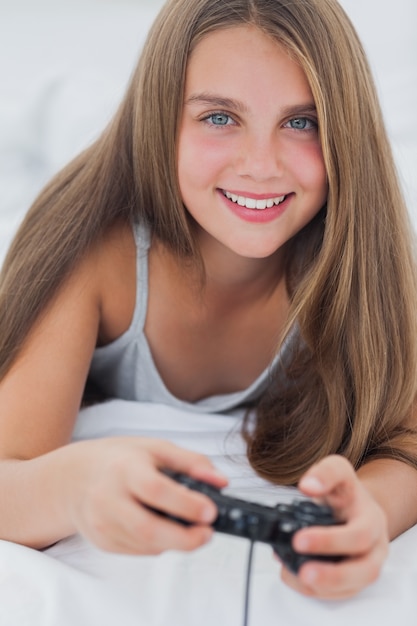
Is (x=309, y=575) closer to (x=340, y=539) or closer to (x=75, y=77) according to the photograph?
(x=340, y=539)

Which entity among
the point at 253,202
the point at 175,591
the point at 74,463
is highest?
the point at 253,202

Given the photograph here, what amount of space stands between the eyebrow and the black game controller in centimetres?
46

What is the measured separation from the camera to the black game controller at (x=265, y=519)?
632 mm

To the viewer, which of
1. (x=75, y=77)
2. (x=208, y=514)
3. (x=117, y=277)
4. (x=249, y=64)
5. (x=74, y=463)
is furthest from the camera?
(x=75, y=77)

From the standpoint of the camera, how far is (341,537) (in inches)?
26.1

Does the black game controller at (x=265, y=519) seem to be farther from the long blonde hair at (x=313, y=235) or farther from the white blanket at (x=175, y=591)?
A: the long blonde hair at (x=313, y=235)

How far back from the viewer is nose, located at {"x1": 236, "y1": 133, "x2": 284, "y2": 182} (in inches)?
39.3

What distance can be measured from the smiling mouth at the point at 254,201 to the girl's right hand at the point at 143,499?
1.34 feet

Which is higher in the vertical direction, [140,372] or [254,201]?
[254,201]

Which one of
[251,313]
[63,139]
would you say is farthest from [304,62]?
[63,139]

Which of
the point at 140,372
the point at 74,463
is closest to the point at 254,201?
the point at 140,372

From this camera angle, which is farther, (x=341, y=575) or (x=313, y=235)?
(x=313, y=235)

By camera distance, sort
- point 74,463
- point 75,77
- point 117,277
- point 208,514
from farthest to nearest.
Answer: point 75,77 < point 117,277 < point 74,463 < point 208,514

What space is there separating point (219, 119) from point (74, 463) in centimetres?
43
